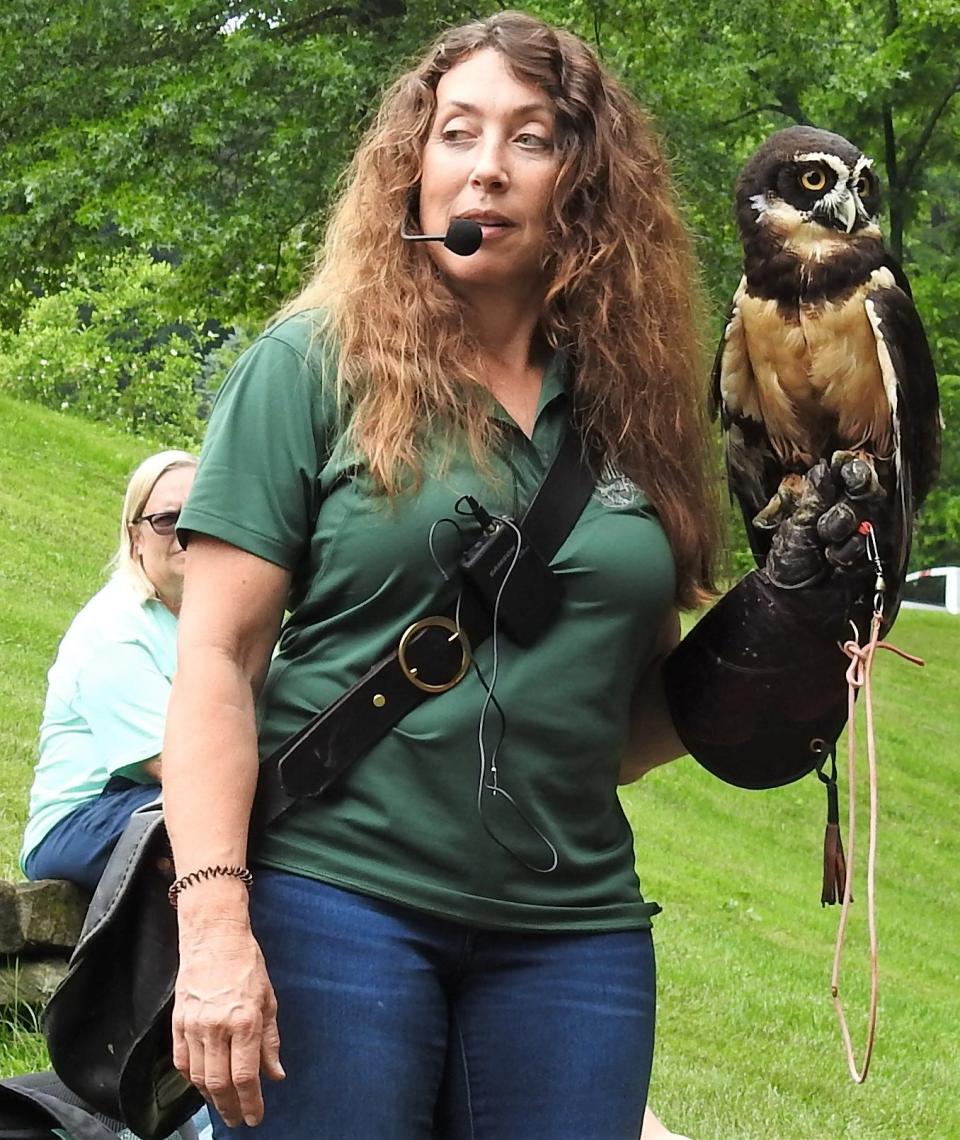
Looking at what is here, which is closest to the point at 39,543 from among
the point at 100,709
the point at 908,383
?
the point at 100,709

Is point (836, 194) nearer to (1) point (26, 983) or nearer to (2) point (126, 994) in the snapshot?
(2) point (126, 994)

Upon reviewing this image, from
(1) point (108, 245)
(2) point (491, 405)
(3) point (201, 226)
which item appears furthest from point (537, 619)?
(1) point (108, 245)

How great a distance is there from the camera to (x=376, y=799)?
1982 millimetres

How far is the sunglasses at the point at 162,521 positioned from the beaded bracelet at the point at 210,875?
2.22 metres

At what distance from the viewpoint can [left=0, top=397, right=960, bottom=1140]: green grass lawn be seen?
5375mm

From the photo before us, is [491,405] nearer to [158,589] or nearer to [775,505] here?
[775,505]

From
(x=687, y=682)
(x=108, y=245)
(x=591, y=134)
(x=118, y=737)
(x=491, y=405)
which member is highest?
(x=591, y=134)

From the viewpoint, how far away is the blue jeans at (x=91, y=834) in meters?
3.72

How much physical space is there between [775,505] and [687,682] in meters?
0.69

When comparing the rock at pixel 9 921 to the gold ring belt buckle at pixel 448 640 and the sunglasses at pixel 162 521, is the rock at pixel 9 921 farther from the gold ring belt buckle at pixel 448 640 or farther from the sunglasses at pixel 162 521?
the gold ring belt buckle at pixel 448 640

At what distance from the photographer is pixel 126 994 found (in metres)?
2.05

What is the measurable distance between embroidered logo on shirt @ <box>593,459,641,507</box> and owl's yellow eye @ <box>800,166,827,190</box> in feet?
3.02

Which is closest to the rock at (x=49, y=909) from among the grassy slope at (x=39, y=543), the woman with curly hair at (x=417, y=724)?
the grassy slope at (x=39, y=543)

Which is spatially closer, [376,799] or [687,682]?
[376,799]
